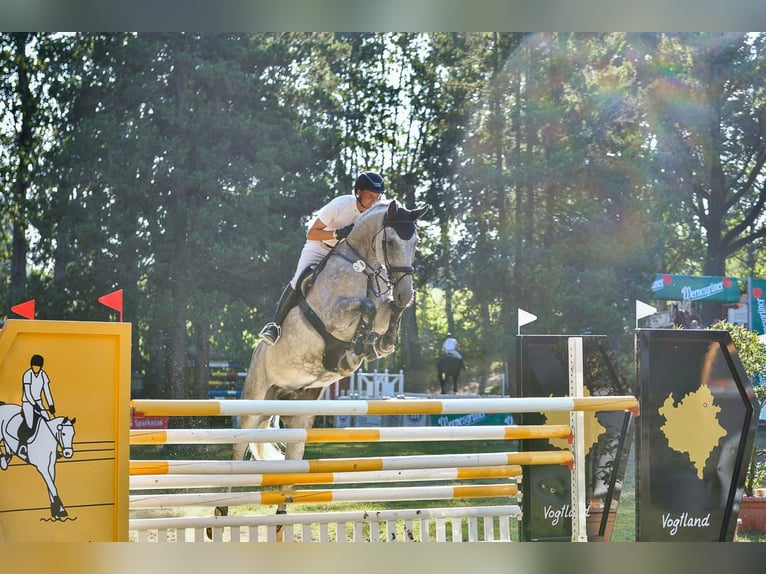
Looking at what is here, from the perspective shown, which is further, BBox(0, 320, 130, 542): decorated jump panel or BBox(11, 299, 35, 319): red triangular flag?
BBox(11, 299, 35, 319): red triangular flag

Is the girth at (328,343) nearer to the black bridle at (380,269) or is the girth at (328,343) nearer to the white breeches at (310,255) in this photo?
the white breeches at (310,255)

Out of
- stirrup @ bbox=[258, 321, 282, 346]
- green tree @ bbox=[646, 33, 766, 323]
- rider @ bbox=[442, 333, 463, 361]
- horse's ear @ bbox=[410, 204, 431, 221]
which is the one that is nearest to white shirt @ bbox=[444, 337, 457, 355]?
rider @ bbox=[442, 333, 463, 361]

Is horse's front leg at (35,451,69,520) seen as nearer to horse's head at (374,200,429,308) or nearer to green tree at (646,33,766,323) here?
horse's head at (374,200,429,308)

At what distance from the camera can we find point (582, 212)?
3428mm

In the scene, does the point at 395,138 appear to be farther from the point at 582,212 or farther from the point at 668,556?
the point at 668,556

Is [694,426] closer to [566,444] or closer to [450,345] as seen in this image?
[566,444]

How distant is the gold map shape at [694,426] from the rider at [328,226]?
4.02ft

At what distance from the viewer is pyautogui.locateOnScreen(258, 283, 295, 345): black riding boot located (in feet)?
9.71

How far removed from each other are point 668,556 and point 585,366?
648mm

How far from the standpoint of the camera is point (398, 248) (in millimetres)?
2766

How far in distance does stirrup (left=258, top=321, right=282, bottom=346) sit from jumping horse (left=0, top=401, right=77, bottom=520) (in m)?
1.05

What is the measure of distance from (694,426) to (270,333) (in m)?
1.46

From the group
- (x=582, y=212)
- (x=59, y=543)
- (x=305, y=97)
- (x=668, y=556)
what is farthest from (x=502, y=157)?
(x=59, y=543)

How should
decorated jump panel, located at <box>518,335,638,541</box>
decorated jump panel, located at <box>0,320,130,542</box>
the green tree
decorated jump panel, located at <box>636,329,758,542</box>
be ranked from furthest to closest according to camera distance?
the green tree, decorated jump panel, located at <box>518,335,638,541</box>, decorated jump panel, located at <box>636,329,758,542</box>, decorated jump panel, located at <box>0,320,130,542</box>
